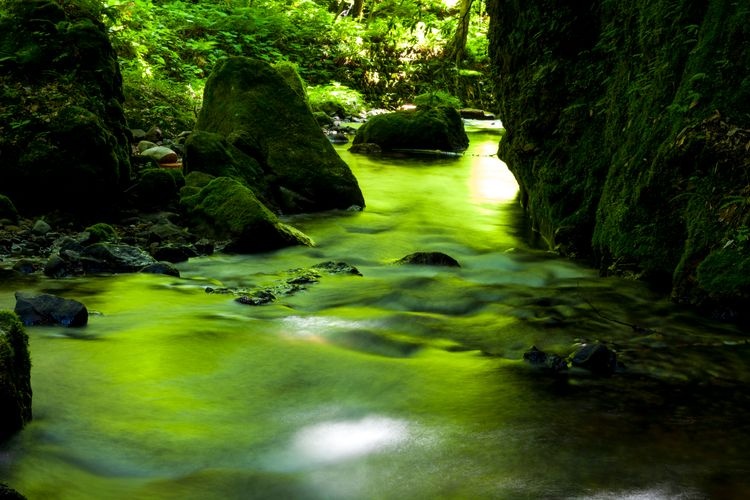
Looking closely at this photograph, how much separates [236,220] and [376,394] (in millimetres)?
3854

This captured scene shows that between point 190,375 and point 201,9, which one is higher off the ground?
point 201,9

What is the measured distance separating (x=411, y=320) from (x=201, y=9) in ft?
76.9

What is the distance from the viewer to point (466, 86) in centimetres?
2680

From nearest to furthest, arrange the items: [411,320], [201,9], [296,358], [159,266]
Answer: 1. [296,358]
2. [411,320]
3. [159,266]
4. [201,9]

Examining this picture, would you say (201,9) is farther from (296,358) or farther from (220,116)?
(296,358)

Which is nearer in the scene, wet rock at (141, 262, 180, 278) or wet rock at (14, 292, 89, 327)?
wet rock at (14, 292, 89, 327)

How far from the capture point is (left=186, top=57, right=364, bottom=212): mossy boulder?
9.28 m

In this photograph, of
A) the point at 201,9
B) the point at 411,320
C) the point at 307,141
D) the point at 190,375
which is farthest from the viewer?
Answer: the point at 201,9

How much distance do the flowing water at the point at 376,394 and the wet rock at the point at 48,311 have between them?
4.3 inches

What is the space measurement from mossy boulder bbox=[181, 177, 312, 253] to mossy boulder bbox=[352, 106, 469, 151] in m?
9.38

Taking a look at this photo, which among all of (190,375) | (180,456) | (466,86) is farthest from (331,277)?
(466,86)

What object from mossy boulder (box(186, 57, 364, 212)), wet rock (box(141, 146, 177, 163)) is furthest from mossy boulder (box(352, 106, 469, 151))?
mossy boulder (box(186, 57, 364, 212))

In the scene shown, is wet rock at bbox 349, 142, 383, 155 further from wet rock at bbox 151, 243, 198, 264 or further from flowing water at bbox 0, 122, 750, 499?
flowing water at bbox 0, 122, 750, 499

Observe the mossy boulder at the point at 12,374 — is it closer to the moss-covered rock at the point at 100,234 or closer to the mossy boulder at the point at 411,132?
the moss-covered rock at the point at 100,234
